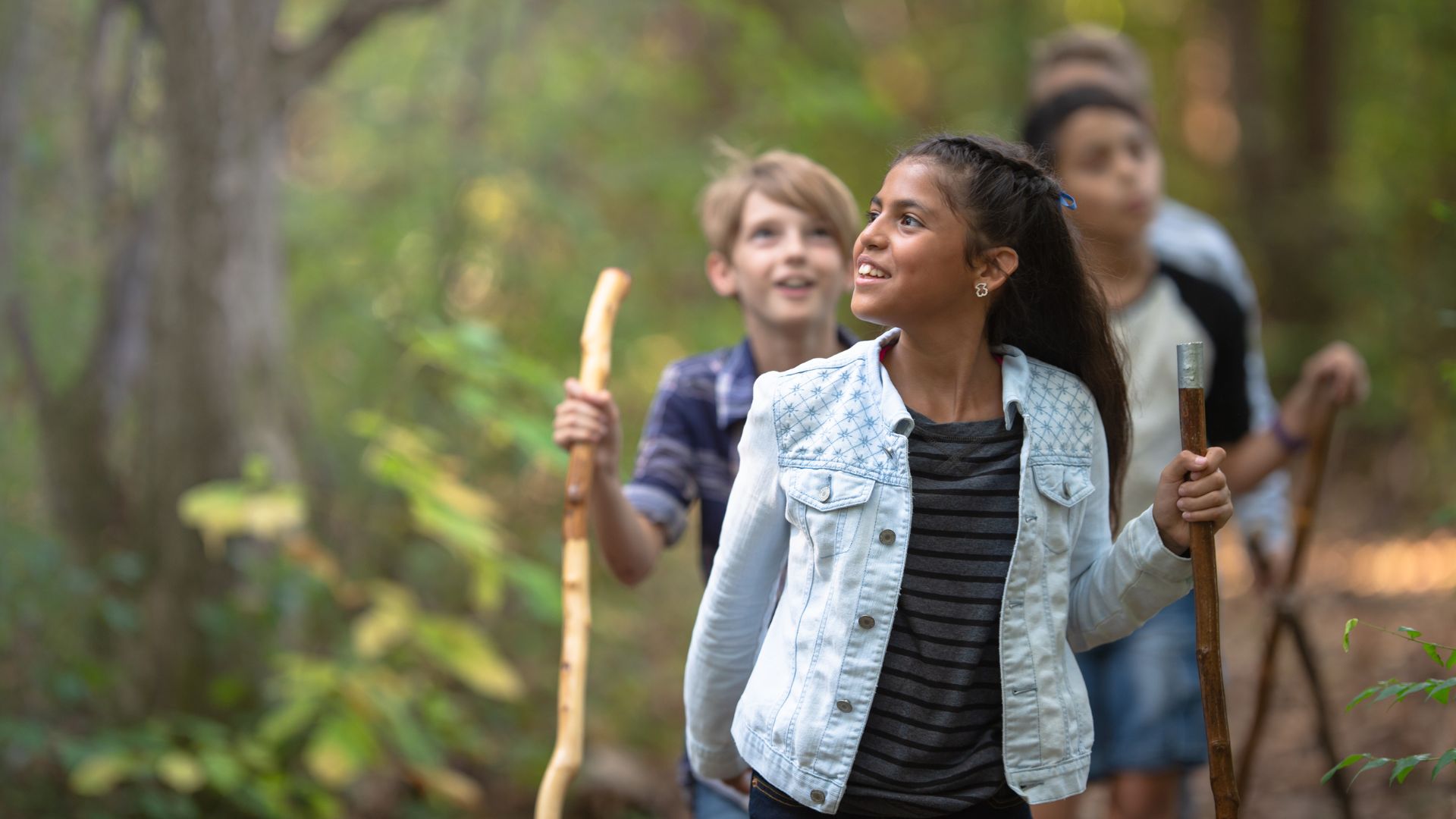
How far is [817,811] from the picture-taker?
6.22 ft

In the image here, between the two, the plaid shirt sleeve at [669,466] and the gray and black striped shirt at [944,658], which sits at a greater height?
the plaid shirt sleeve at [669,466]

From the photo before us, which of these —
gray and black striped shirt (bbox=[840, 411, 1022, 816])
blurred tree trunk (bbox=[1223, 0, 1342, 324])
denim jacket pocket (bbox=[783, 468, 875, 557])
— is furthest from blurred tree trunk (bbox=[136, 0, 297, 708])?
blurred tree trunk (bbox=[1223, 0, 1342, 324])

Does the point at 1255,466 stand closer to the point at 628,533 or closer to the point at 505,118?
the point at 628,533

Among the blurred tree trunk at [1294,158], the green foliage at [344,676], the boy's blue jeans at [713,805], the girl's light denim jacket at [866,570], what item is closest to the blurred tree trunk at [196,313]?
the green foliage at [344,676]

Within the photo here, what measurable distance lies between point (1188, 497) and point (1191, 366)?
22 centimetres

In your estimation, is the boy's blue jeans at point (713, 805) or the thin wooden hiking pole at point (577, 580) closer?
the thin wooden hiking pole at point (577, 580)

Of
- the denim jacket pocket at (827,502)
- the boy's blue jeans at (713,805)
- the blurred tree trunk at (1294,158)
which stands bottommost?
the boy's blue jeans at (713,805)

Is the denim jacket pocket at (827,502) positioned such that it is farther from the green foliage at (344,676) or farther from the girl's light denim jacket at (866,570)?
the green foliage at (344,676)

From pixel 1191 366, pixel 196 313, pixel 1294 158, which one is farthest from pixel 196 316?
pixel 1294 158

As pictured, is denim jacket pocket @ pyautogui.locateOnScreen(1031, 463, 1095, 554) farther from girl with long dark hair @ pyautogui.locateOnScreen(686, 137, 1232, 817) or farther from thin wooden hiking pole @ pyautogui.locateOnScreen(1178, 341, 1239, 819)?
thin wooden hiking pole @ pyautogui.locateOnScreen(1178, 341, 1239, 819)

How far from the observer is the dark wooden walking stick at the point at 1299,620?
345 cm

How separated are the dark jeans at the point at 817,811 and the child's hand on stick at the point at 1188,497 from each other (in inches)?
18.0

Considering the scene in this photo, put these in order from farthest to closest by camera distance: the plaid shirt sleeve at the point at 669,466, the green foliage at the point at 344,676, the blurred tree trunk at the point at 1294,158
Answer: the blurred tree trunk at the point at 1294,158, the green foliage at the point at 344,676, the plaid shirt sleeve at the point at 669,466

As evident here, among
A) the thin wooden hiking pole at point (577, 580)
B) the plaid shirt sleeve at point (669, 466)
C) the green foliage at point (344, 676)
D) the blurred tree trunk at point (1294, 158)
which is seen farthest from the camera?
the blurred tree trunk at point (1294, 158)
